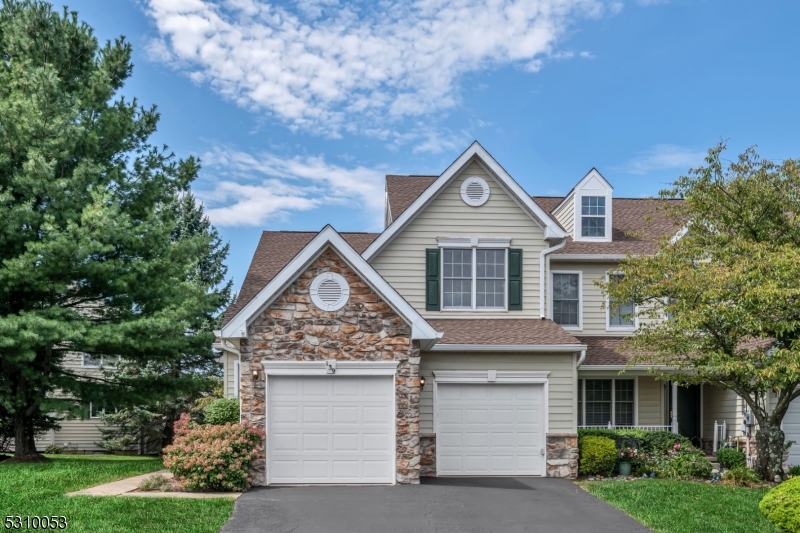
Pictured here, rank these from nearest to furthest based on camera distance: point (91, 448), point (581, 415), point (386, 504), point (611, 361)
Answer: point (386, 504)
point (611, 361)
point (581, 415)
point (91, 448)

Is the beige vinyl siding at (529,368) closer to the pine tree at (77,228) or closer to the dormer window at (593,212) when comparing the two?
the dormer window at (593,212)

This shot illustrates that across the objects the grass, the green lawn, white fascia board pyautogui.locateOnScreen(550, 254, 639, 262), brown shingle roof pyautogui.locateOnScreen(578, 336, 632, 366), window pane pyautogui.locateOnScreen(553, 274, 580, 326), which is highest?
white fascia board pyautogui.locateOnScreen(550, 254, 639, 262)

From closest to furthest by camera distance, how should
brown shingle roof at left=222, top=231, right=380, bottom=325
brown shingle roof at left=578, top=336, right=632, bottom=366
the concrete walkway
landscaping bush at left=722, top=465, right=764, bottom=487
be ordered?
the concrete walkway
landscaping bush at left=722, top=465, right=764, bottom=487
brown shingle roof at left=578, top=336, right=632, bottom=366
brown shingle roof at left=222, top=231, right=380, bottom=325

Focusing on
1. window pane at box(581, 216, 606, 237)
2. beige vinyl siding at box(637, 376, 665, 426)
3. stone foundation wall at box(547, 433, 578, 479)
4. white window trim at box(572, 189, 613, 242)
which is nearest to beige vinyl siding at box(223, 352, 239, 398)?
stone foundation wall at box(547, 433, 578, 479)

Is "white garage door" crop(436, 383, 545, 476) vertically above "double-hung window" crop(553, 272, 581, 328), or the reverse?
"double-hung window" crop(553, 272, 581, 328)

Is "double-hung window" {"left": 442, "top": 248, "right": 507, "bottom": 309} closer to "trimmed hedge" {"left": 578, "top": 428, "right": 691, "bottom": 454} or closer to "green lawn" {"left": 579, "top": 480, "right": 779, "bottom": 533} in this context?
"trimmed hedge" {"left": 578, "top": 428, "right": 691, "bottom": 454}

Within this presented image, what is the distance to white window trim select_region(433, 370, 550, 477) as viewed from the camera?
16984mm

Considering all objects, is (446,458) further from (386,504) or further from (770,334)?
(770,334)

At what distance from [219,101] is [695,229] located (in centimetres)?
1291

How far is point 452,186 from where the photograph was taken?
18656mm

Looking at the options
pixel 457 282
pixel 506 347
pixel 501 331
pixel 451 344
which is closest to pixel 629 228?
pixel 457 282

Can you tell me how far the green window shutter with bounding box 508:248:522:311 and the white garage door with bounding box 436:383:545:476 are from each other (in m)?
2.22

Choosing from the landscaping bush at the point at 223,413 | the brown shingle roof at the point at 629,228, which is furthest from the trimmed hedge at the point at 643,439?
the landscaping bush at the point at 223,413

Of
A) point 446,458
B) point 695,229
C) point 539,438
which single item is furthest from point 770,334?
point 446,458
